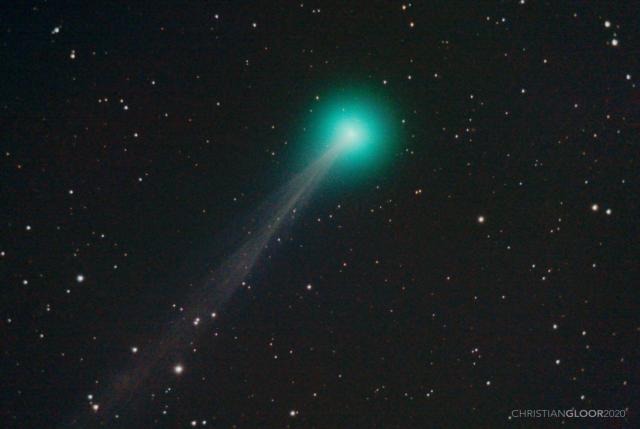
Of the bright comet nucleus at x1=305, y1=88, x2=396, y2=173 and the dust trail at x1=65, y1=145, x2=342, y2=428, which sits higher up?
the bright comet nucleus at x1=305, y1=88, x2=396, y2=173

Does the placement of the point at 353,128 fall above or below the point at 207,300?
above

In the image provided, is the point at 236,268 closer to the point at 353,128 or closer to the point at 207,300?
the point at 207,300

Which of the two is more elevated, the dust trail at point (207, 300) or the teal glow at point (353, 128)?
the teal glow at point (353, 128)

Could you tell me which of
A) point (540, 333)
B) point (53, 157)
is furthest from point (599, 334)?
point (53, 157)

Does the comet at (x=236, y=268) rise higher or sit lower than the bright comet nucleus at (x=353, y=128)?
lower

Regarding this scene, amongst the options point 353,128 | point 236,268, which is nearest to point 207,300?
point 236,268

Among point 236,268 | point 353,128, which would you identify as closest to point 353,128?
point 353,128

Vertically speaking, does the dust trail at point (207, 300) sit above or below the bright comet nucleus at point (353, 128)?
below

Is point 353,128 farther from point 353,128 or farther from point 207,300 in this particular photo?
point 207,300
